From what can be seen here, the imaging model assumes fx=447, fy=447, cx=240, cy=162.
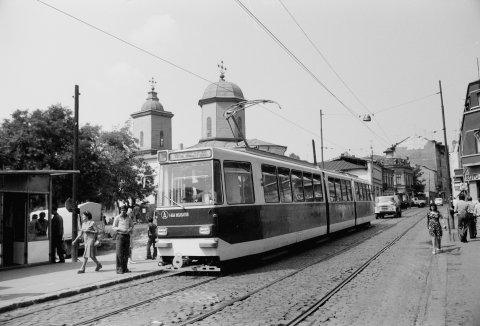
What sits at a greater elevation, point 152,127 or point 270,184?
point 152,127

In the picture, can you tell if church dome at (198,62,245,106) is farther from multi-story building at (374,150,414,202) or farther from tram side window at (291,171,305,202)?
multi-story building at (374,150,414,202)

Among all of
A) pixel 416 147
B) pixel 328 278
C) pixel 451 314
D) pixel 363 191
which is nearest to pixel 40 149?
pixel 363 191

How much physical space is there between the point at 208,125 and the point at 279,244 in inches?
1580

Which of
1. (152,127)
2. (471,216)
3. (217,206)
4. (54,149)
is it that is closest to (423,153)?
(152,127)

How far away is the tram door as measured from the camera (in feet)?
43.4

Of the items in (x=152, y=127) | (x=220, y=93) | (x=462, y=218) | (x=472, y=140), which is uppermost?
(x=220, y=93)

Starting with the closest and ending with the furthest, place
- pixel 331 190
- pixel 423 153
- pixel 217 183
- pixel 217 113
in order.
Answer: pixel 217 183, pixel 331 190, pixel 217 113, pixel 423 153

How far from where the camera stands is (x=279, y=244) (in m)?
13.4

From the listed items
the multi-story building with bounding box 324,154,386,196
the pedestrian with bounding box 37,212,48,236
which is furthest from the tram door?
the multi-story building with bounding box 324,154,386,196

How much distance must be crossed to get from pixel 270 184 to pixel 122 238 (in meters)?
4.40

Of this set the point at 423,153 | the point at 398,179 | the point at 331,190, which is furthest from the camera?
the point at 423,153

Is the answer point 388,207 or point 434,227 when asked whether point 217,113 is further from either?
point 434,227

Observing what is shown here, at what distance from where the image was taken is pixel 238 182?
37.6ft

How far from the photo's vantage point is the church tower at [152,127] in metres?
59.2
